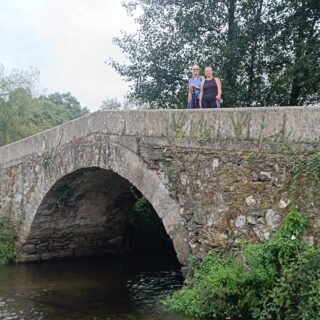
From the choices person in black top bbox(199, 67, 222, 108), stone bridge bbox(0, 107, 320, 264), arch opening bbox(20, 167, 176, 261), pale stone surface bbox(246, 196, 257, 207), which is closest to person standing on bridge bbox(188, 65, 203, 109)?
person in black top bbox(199, 67, 222, 108)

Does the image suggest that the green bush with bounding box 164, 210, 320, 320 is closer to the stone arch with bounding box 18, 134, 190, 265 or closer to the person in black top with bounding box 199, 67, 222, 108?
the stone arch with bounding box 18, 134, 190, 265

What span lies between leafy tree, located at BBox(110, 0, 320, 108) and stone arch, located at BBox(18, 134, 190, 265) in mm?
3939

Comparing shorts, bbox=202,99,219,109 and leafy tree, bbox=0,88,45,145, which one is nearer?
shorts, bbox=202,99,219,109

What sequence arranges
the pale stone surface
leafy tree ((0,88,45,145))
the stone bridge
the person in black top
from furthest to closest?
1. leafy tree ((0,88,45,145))
2. the person in black top
3. the pale stone surface
4. the stone bridge

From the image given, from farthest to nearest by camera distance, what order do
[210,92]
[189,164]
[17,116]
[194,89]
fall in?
[17,116] < [194,89] < [210,92] < [189,164]

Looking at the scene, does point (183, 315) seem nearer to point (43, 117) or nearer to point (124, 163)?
point (124, 163)

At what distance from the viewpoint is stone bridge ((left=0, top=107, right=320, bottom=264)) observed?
6258 millimetres

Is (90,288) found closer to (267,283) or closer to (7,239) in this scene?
(7,239)

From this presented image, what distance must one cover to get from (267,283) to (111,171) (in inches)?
179

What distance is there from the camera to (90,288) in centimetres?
928

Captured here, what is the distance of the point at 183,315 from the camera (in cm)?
671

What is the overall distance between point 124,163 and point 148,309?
2.24m

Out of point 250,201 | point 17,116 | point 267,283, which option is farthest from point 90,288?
point 17,116

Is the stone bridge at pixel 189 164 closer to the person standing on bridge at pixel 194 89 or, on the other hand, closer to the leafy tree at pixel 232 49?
the person standing on bridge at pixel 194 89
